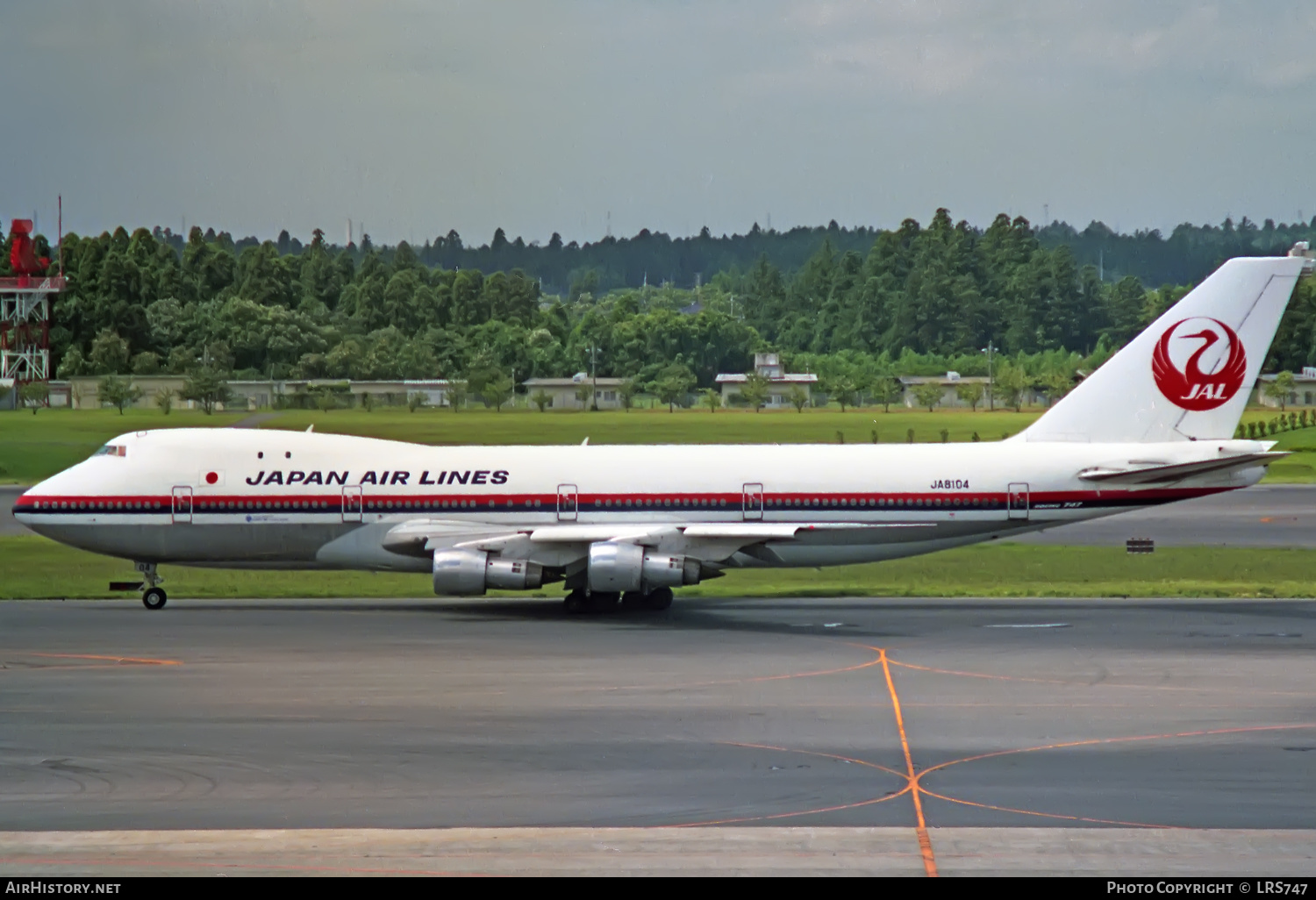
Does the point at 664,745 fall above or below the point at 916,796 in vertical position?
below

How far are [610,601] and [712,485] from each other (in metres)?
3.82

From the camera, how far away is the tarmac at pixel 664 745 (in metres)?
16.4

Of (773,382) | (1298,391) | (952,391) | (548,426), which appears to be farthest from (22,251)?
(1298,391)

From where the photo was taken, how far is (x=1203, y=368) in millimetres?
39000

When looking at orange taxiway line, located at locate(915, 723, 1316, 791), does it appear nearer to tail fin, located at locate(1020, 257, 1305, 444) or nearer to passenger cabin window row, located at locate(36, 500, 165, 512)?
tail fin, located at locate(1020, 257, 1305, 444)

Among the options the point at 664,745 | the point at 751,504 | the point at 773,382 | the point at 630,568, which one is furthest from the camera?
the point at 773,382

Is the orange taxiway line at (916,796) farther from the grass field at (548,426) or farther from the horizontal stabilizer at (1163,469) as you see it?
the grass field at (548,426)

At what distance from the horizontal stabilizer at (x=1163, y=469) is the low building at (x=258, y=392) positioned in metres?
51.0

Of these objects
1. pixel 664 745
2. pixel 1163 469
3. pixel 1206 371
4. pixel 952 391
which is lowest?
pixel 664 745

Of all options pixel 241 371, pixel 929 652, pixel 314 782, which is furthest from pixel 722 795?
pixel 241 371

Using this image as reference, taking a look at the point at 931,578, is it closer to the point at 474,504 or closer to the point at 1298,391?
the point at 474,504

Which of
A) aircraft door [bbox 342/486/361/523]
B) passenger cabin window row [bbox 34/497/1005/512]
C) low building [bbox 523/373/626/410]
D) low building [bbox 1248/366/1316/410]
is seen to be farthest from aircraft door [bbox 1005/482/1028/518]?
low building [bbox 1248/366/1316/410]

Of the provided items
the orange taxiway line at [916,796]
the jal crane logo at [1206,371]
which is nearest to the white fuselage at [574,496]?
the jal crane logo at [1206,371]

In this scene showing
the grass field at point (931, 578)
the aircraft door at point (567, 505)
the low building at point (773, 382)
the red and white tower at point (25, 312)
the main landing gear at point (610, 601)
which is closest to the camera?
the main landing gear at point (610, 601)
